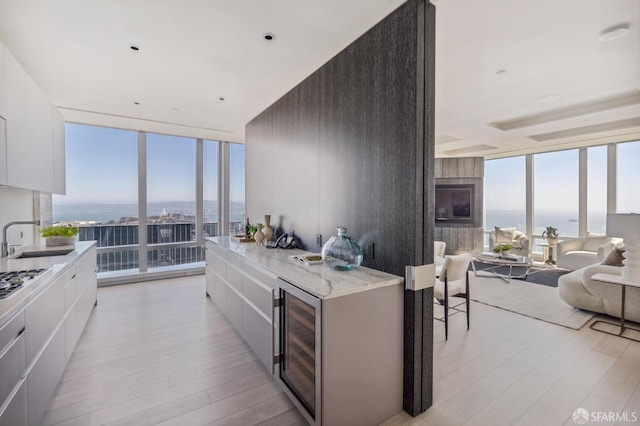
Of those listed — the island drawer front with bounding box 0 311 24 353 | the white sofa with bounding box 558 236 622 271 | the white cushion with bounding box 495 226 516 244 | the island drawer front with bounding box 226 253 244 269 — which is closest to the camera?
the island drawer front with bounding box 0 311 24 353

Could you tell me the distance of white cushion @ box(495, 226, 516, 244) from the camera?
22.0ft

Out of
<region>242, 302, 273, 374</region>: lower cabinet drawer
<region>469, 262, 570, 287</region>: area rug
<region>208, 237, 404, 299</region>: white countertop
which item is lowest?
<region>469, 262, 570, 287</region>: area rug

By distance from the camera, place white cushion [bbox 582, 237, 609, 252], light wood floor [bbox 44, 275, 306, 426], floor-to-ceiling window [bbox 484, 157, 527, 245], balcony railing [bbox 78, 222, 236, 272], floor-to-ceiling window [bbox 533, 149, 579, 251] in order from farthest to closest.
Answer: floor-to-ceiling window [bbox 484, 157, 527, 245] → floor-to-ceiling window [bbox 533, 149, 579, 251] → white cushion [bbox 582, 237, 609, 252] → balcony railing [bbox 78, 222, 236, 272] → light wood floor [bbox 44, 275, 306, 426]

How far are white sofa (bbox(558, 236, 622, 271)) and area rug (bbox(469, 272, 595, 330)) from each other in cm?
127

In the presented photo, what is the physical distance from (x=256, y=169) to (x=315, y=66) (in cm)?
199

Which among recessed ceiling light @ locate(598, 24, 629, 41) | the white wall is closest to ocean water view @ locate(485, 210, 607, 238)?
recessed ceiling light @ locate(598, 24, 629, 41)

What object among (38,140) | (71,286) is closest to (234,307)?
(71,286)

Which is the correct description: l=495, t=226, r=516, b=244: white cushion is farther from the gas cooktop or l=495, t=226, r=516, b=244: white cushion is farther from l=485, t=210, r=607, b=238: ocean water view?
the gas cooktop

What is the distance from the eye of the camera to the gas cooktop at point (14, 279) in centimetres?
156

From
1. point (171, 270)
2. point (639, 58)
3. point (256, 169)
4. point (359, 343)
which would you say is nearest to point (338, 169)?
point (359, 343)

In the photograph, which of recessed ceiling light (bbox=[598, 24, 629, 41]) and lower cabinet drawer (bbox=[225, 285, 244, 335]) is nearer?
recessed ceiling light (bbox=[598, 24, 629, 41])

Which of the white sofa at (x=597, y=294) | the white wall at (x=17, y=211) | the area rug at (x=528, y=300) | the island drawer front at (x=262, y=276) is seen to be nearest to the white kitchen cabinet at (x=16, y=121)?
the white wall at (x=17, y=211)

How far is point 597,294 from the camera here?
10.9 ft

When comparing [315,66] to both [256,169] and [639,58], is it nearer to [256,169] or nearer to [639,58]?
[256,169]
